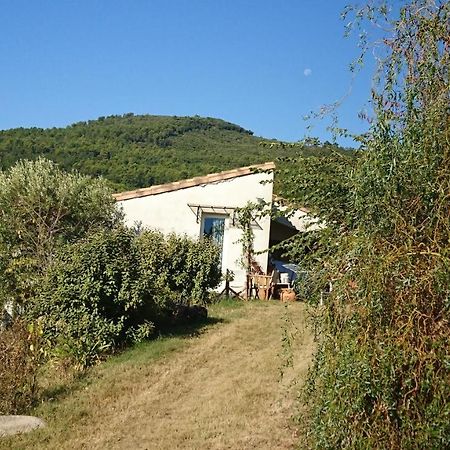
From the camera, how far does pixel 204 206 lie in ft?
55.4

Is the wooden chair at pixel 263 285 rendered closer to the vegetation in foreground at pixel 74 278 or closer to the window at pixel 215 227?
the window at pixel 215 227

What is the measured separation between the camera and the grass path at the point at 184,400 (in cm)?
638

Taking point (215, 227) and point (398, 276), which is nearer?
point (398, 276)

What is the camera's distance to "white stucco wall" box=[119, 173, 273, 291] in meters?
16.8

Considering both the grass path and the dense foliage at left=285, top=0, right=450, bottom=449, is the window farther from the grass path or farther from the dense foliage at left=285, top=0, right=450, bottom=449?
the dense foliage at left=285, top=0, right=450, bottom=449

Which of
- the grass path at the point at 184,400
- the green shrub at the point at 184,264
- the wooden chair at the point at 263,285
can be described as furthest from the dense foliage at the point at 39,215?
the wooden chair at the point at 263,285

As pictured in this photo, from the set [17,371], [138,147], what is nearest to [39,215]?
[17,371]

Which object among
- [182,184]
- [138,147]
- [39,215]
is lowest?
[39,215]

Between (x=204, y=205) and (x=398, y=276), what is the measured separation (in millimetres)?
13353

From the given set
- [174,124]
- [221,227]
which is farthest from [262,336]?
[174,124]

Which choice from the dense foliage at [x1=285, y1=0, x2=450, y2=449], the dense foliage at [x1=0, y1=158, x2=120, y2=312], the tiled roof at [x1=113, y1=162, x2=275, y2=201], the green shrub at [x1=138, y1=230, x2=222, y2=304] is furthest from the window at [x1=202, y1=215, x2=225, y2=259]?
the dense foliage at [x1=285, y1=0, x2=450, y2=449]

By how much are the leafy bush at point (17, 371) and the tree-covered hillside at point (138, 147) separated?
444 inches

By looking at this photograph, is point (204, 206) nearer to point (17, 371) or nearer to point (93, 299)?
point (93, 299)

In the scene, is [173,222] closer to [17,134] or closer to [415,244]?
[415,244]
